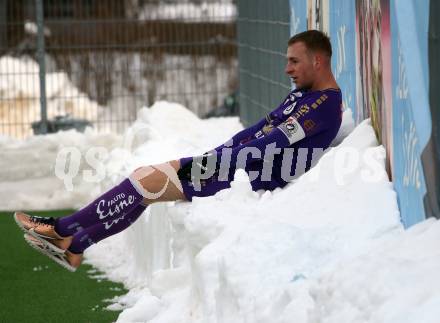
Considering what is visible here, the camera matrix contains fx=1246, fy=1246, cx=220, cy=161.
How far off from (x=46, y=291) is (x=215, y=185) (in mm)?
1464

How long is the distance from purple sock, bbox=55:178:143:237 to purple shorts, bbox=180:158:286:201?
0.26 metres

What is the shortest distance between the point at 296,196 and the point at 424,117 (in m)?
1.30

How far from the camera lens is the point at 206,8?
49.2 feet

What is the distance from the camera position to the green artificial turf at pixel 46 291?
685 centimetres

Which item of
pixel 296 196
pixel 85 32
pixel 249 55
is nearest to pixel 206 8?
pixel 85 32

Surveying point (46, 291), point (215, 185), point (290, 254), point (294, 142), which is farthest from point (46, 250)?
point (290, 254)

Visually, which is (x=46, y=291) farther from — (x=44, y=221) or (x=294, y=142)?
(x=294, y=142)

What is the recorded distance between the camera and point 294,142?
6.57m

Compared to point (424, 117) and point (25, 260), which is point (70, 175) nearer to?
point (25, 260)

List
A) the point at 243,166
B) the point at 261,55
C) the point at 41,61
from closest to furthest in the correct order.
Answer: the point at 243,166 → the point at 261,55 → the point at 41,61

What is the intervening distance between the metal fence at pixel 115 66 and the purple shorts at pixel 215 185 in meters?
7.54

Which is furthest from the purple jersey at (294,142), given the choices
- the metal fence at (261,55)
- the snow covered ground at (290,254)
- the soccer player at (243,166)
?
the metal fence at (261,55)

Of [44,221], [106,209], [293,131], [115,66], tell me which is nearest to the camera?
[293,131]

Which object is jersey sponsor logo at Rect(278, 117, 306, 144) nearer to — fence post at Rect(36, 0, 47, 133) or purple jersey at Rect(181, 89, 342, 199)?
purple jersey at Rect(181, 89, 342, 199)
